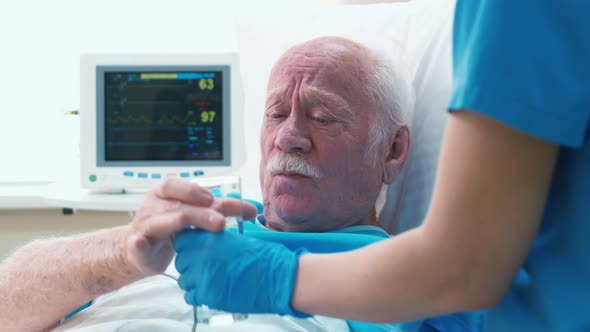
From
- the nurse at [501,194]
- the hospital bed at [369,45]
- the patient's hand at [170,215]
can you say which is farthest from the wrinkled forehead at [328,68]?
the nurse at [501,194]

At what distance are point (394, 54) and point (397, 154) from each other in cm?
28

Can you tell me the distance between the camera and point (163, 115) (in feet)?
6.15

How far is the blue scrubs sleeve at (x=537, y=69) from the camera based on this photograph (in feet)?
1.47

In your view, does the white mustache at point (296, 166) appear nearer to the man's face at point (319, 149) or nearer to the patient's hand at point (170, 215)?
the man's face at point (319, 149)

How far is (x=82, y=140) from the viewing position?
188cm

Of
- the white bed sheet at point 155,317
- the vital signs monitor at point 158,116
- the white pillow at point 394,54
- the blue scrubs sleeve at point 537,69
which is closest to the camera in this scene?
the blue scrubs sleeve at point 537,69

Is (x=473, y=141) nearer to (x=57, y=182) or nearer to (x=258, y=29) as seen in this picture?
(x=258, y=29)

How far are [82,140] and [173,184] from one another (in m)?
1.31

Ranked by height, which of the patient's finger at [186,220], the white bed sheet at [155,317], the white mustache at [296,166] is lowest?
the white bed sheet at [155,317]

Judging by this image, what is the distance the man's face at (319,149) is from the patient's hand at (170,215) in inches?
10.9

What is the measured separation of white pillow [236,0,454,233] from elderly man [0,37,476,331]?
0.07 metres

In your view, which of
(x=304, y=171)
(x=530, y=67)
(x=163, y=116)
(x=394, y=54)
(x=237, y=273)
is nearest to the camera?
(x=530, y=67)

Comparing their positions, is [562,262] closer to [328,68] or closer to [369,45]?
[328,68]

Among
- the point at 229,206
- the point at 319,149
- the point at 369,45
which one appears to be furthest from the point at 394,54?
the point at 229,206
